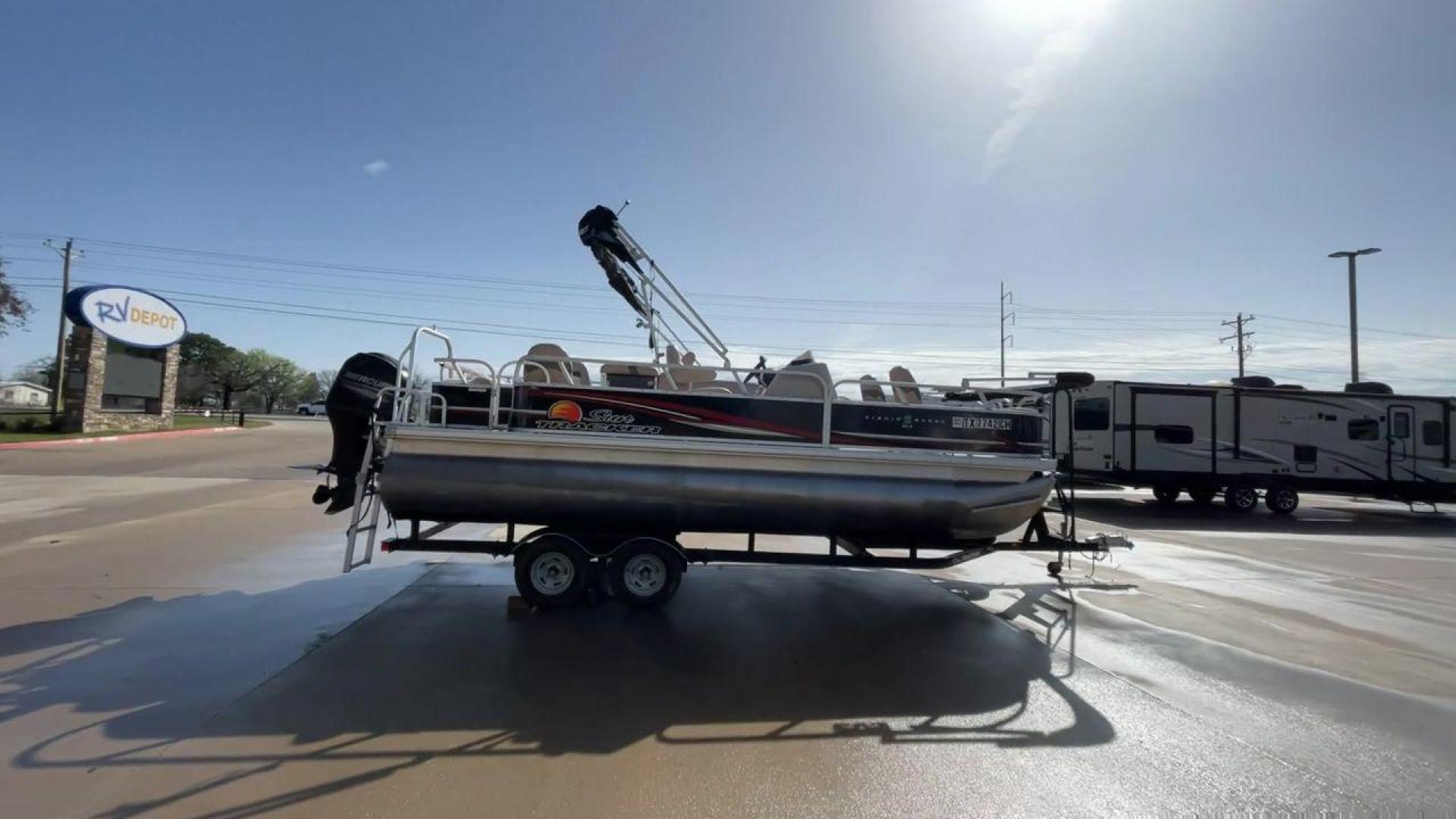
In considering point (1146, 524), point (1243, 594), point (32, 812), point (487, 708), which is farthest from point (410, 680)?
point (1146, 524)

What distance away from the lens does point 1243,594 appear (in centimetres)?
768

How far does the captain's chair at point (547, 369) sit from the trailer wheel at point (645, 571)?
1584 millimetres

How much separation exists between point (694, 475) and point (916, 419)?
1989 millimetres

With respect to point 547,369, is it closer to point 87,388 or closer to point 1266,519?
point 1266,519

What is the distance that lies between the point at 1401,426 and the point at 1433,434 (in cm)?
91

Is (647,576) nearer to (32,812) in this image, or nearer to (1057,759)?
(1057,759)

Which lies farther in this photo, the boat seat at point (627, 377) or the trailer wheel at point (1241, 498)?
the trailer wheel at point (1241, 498)

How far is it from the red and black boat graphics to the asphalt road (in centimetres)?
163

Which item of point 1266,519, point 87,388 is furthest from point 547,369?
point 87,388

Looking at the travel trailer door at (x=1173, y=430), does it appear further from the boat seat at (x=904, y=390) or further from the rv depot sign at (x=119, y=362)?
the rv depot sign at (x=119, y=362)

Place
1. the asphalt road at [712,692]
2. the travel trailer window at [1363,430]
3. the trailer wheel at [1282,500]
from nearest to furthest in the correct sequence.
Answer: the asphalt road at [712,692], the trailer wheel at [1282,500], the travel trailer window at [1363,430]

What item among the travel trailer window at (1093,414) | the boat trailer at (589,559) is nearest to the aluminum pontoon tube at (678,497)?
the boat trailer at (589,559)

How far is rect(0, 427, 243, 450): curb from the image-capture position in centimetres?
2164

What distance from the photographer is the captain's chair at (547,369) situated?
20.3 ft
